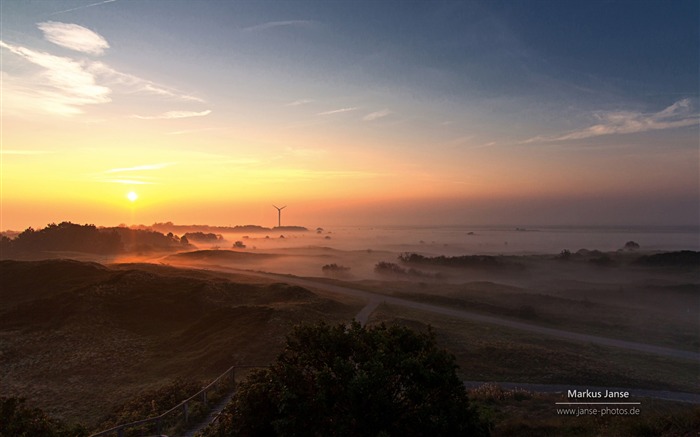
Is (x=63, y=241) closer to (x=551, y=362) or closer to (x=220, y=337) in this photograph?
(x=220, y=337)

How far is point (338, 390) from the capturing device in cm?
1278

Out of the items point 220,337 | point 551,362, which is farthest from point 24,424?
point 551,362

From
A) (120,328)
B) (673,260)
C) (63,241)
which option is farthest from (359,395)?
(673,260)

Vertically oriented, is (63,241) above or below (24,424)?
above

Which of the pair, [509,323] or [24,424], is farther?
[509,323]

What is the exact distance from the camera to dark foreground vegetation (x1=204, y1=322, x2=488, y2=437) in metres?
12.2

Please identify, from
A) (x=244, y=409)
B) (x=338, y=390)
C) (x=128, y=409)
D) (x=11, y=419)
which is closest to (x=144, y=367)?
(x=128, y=409)

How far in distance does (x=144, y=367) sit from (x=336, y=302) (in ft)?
86.3

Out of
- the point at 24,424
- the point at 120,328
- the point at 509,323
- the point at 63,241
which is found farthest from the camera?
the point at 63,241

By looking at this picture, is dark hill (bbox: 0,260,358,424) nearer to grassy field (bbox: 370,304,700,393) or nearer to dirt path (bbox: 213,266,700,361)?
dirt path (bbox: 213,266,700,361)

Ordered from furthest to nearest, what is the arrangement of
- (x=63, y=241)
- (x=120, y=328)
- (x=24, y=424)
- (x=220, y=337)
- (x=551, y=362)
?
(x=63, y=241) → (x=120, y=328) → (x=220, y=337) → (x=551, y=362) → (x=24, y=424)

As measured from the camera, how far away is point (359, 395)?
12.2 metres

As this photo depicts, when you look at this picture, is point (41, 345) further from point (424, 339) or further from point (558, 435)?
point (558, 435)

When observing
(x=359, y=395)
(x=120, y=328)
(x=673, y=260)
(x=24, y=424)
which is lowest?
(x=120, y=328)
